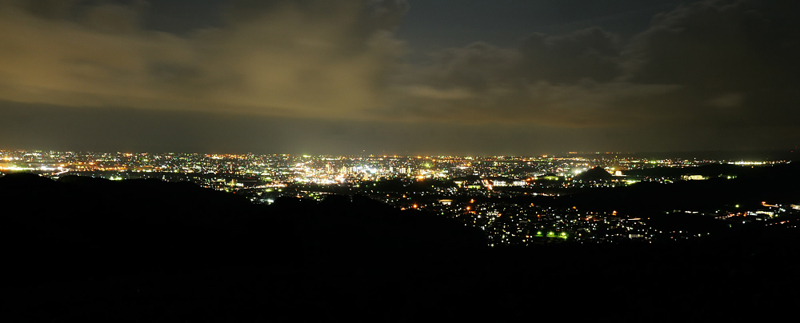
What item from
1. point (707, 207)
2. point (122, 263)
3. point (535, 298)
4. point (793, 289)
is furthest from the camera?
point (707, 207)

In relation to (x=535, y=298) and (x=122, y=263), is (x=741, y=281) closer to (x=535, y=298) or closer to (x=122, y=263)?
(x=535, y=298)

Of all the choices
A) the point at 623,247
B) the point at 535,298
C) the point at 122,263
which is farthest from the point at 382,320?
the point at 122,263

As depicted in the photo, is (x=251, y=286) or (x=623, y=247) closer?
(x=251, y=286)

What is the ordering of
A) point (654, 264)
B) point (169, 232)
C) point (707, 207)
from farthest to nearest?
1. point (707, 207)
2. point (169, 232)
3. point (654, 264)

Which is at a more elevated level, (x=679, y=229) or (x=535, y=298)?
(x=535, y=298)

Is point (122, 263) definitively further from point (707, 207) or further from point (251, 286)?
point (707, 207)

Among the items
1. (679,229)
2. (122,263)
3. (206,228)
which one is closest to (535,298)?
(122,263)
